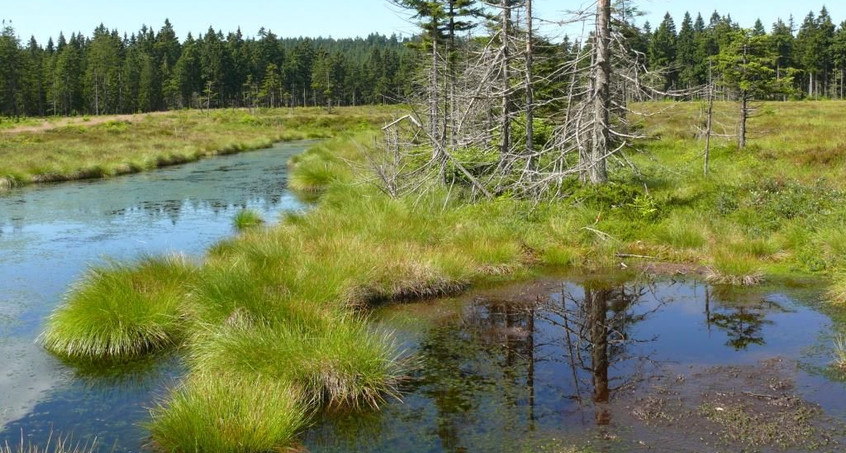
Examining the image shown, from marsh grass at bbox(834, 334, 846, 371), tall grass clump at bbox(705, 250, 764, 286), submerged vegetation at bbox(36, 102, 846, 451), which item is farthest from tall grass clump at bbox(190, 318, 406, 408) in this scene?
tall grass clump at bbox(705, 250, 764, 286)

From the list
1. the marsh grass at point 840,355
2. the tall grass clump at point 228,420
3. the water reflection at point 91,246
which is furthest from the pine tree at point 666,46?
the tall grass clump at point 228,420

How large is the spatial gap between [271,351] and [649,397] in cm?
375

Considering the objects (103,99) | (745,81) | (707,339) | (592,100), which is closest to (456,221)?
(592,100)

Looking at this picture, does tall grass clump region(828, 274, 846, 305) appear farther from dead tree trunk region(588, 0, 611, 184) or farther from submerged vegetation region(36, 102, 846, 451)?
dead tree trunk region(588, 0, 611, 184)

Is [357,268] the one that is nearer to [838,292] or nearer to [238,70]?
[838,292]

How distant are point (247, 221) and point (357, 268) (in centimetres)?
716

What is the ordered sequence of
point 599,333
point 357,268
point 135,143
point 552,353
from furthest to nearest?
point 135,143, point 357,268, point 599,333, point 552,353

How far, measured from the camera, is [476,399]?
21.5 feet

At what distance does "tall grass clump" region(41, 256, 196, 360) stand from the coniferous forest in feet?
208

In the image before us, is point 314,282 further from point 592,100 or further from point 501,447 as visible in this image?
point 592,100

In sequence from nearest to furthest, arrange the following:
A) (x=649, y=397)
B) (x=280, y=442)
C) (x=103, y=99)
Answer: (x=280, y=442) < (x=649, y=397) < (x=103, y=99)

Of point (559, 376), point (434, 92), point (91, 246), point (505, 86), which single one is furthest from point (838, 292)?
point (91, 246)

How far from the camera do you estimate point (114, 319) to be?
802cm

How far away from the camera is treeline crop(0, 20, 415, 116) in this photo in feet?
271
